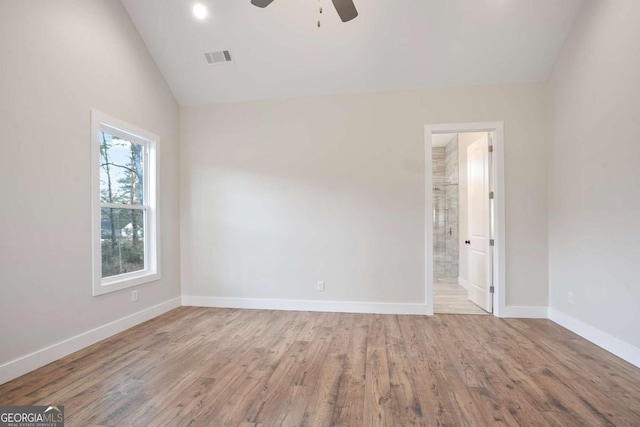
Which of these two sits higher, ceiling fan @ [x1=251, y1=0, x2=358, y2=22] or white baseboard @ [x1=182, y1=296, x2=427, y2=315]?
ceiling fan @ [x1=251, y1=0, x2=358, y2=22]

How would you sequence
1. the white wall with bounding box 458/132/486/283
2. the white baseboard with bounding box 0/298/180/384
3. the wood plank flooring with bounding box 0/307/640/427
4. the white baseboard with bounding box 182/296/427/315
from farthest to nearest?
the white wall with bounding box 458/132/486/283, the white baseboard with bounding box 182/296/427/315, the white baseboard with bounding box 0/298/180/384, the wood plank flooring with bounding box 0/307/640/427

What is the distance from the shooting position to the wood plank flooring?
1771 millimetres

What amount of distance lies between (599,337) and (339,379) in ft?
8.28

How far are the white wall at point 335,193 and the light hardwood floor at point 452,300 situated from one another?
0.52 metres

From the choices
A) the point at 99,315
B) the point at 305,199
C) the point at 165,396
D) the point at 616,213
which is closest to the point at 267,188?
the point at 305,199

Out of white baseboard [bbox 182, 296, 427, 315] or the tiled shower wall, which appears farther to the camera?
the tiled shower wall

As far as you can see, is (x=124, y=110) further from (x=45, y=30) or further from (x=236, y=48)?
(x=236, y=48)

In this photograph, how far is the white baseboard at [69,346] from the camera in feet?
7.20

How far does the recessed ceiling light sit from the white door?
3668 millimetres

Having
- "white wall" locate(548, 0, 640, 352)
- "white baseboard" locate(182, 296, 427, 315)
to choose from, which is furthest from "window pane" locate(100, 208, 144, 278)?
"white wall" locate(548, 0, 640, 352)

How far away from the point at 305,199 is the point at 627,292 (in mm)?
3248

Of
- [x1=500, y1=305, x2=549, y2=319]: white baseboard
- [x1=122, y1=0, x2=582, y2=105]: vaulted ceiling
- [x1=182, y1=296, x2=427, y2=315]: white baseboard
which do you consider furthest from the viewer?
[x1=182, y1=296, x2=427, y2=315]: white baseboard

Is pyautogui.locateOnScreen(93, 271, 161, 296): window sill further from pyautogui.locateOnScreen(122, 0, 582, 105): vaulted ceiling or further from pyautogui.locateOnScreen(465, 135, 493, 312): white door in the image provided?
pyautogui.locateOnScreen(465, 135, 493, 312): white door

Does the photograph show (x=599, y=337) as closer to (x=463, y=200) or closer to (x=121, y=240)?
(x=463, y=200)
